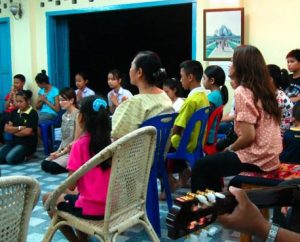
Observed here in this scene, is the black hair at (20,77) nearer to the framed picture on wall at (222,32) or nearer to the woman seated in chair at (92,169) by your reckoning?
the framed picture on wall at (222,32)

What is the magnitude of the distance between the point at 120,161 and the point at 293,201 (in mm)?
952

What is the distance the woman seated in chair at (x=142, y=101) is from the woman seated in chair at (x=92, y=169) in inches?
11.7

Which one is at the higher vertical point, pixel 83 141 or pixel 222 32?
pixel 222 32

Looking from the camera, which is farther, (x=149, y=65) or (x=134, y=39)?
(x=134, y=39)

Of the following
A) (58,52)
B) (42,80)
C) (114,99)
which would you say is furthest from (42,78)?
(114,99)

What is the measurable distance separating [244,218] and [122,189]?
3.55ft

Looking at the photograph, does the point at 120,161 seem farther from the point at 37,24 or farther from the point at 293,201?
the point at 37,24

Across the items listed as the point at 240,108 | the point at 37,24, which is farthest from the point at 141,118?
the point at 37,24

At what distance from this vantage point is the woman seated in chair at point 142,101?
2545 millimetres

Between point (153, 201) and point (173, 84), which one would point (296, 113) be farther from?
point (173, 84)

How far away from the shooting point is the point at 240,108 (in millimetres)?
2322

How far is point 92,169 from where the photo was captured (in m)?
1.98

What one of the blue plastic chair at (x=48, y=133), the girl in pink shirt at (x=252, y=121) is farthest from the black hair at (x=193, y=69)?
the blue plastic chair at (x=48, y=133)

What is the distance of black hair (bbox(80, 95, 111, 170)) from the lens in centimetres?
211
